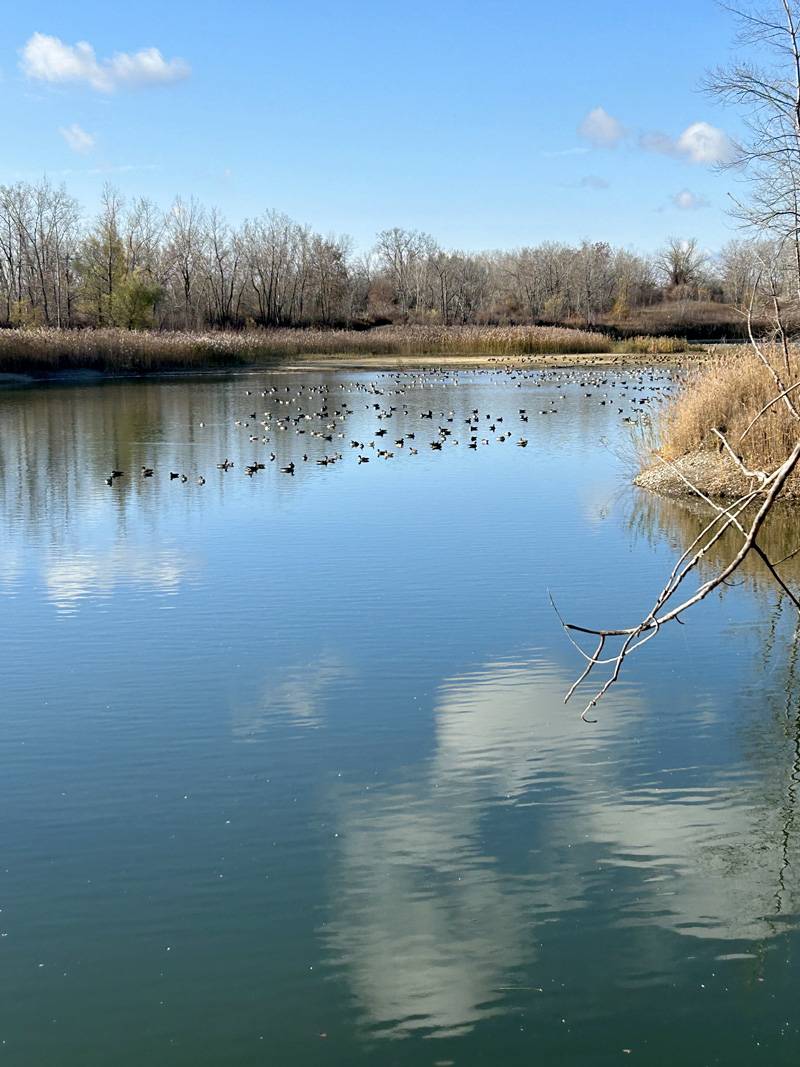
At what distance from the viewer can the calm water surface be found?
457 cm

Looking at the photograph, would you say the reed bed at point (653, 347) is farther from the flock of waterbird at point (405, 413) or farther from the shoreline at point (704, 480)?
the shoreline at point (704, 480)

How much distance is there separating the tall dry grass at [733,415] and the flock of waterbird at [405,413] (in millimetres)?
3066

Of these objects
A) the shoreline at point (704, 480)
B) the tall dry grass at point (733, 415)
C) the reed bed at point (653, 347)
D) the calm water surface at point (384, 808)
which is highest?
the reed bed at point (653, 347)

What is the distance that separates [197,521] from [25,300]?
6275cm

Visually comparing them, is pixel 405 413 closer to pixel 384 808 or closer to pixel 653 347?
pixel 384 808

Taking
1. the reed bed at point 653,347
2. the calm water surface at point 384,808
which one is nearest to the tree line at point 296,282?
the reed bed at point 653,347

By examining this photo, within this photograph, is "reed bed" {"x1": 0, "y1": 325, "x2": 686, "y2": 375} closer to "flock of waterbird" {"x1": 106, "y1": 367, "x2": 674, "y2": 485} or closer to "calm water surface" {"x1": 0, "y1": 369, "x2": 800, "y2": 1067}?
"flock of waterbird" {"x1": 106, "y1": 367, "x2": 674, "y2": 485}

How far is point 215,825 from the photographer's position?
6082 mm

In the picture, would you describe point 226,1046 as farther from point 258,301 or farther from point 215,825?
point 258,301

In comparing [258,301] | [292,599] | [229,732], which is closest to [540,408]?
[292,599]

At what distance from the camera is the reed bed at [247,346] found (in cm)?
4219

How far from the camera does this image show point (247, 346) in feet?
183

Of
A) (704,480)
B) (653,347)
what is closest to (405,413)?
(704,480)

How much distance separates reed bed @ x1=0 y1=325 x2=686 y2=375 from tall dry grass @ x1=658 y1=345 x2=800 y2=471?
29699 mm
